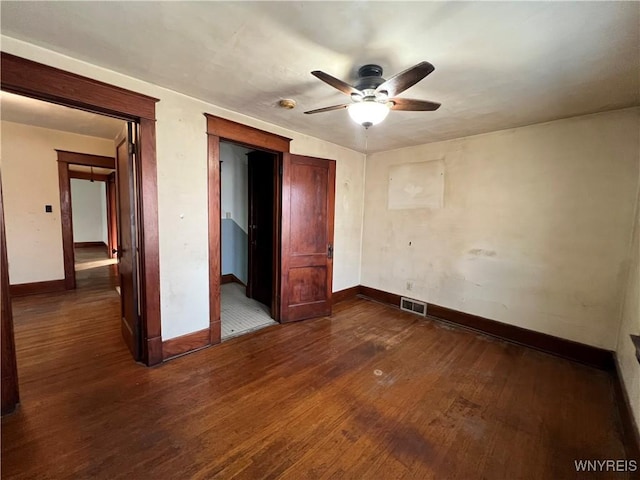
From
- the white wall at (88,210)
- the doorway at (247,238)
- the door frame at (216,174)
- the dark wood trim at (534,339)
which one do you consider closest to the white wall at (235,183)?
the doorway at (247,238)

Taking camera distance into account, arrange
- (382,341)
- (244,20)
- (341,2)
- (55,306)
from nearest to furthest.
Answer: (341,2) < (244,20) < (382,341) < (55,306)

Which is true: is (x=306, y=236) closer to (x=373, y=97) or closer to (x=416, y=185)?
(x=416, y=185)

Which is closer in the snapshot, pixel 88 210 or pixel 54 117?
pixel 54 117

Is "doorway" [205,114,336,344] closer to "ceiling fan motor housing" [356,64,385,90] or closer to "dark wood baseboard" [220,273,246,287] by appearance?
"ceiling fan motor housing" [356,64,385,90]

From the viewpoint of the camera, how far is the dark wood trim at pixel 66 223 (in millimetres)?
4172

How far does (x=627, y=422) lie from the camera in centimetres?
176

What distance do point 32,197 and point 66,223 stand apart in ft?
1.73

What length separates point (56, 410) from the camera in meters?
1.82

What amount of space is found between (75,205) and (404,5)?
36.7ft

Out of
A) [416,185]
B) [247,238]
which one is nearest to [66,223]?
[247,238]

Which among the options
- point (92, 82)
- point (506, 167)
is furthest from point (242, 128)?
point (506, 167)

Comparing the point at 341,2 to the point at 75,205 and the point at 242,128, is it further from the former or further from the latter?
the point at 75,205

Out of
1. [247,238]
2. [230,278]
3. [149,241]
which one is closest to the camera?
[149,241]

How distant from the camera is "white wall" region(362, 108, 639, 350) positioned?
2.47 meters
